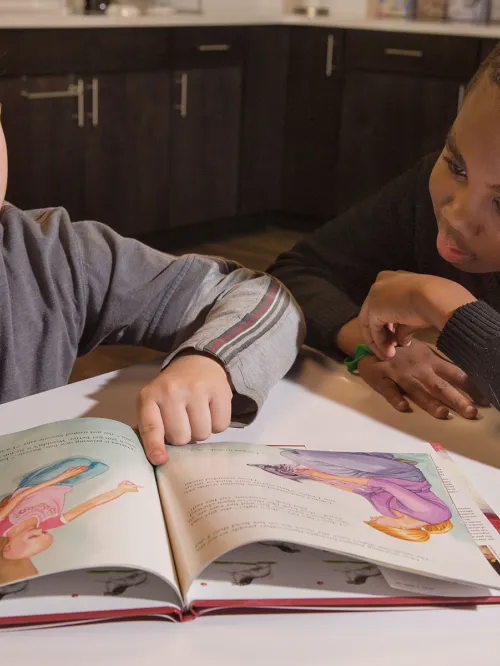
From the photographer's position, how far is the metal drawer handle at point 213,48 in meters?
3.56

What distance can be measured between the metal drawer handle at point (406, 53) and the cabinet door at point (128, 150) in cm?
91

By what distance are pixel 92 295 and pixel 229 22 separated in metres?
2.86

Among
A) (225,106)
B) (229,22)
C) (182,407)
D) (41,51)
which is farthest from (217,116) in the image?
(182,407)

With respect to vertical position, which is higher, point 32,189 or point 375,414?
point 375,414

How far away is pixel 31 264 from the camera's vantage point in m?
1.01

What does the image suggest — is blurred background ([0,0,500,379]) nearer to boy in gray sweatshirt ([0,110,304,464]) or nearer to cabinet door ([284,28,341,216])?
A: cabinet door ([284,28,341,216])

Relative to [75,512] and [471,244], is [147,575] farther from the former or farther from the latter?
[471,244]

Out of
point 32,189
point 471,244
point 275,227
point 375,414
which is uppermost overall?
point 471,244

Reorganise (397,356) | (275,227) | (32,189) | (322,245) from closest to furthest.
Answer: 1. (397,356)
2. (322,245)
3. (32,189)
4. (275,227)

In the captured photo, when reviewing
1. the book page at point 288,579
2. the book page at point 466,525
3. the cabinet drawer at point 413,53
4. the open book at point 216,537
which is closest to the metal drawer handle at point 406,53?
the cabinet drawer at point 413,53

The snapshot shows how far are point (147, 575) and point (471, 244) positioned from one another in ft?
1.80

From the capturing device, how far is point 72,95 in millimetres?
3143

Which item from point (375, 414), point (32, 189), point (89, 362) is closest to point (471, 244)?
point (375, 414)

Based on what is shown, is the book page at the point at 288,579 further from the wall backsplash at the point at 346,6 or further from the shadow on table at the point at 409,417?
the wall backsplash at the point at 346,6
